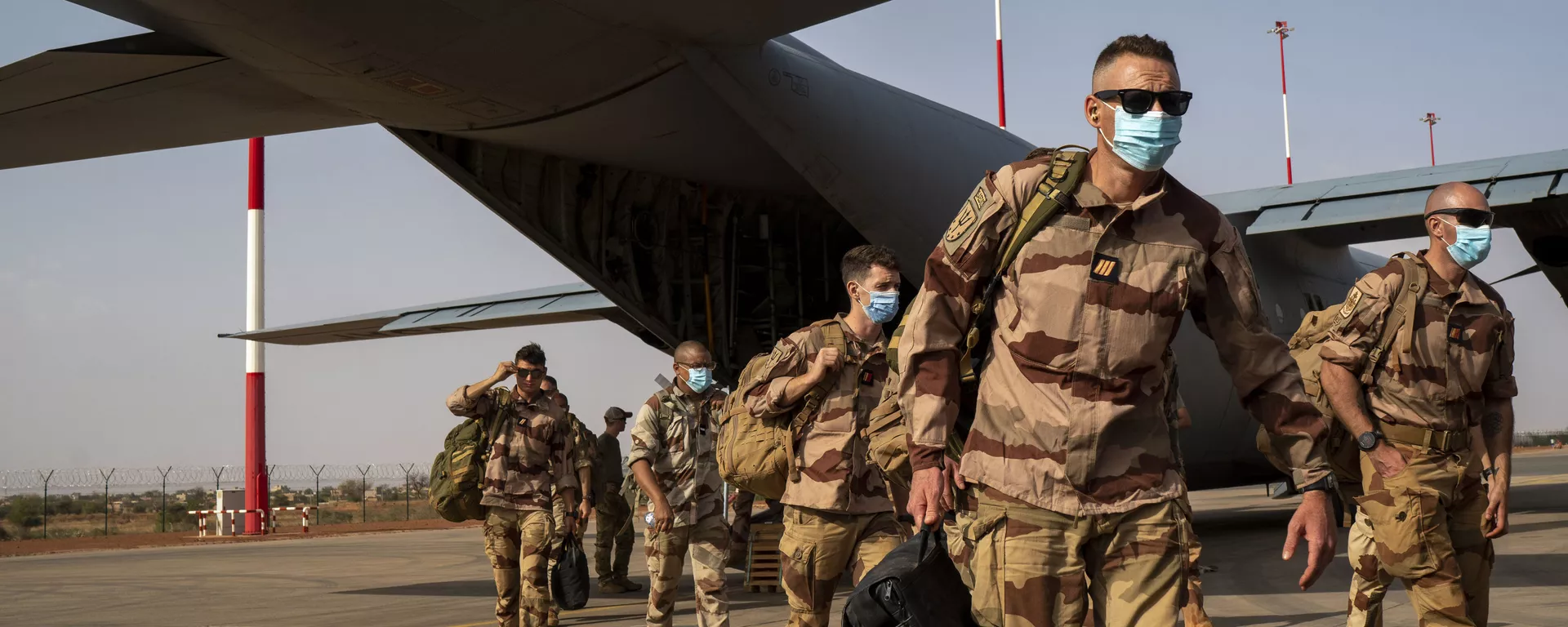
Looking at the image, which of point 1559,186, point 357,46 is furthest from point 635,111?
point 1559,186

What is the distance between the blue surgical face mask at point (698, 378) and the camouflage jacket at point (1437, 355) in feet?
12.7

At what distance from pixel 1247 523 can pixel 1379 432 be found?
12.8m

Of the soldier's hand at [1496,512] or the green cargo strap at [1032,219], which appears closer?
the green cargo strap at [1032,219]

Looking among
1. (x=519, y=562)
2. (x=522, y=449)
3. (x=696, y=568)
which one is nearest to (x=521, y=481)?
(x=522, y=449)

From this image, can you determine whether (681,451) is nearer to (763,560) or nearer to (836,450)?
(836,450)

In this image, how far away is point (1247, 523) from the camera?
55.9 ft

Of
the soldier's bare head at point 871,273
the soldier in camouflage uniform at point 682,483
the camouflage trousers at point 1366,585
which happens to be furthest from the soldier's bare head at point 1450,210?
the soldier in camouflage uniform at point 682,483

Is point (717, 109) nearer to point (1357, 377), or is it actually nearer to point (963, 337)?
point (1357, 377)

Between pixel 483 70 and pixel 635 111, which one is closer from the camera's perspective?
pixel 483 70

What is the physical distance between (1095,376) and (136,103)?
646 centimetres

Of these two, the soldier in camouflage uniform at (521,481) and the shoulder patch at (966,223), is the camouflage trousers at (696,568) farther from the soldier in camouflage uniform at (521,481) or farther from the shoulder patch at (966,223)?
the shoulder patch at (966,223)

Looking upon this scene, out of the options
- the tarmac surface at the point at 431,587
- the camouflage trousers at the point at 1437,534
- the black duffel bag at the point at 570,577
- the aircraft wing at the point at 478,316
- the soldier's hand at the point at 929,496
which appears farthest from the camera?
the aircraft wing at the point at 478,316

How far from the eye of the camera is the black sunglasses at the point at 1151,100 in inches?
131

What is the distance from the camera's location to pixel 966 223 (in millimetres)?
3420
